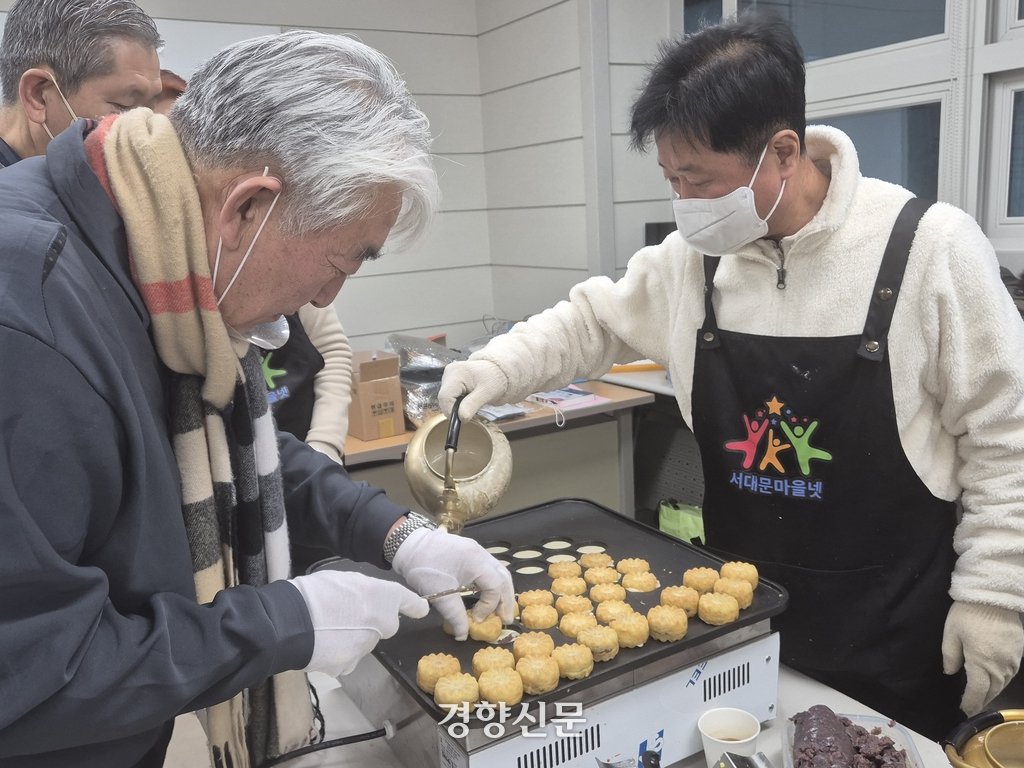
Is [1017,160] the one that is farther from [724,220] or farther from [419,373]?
[419,373]

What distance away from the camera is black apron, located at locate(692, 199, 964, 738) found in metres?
1.33

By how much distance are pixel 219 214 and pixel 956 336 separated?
43.2 inches

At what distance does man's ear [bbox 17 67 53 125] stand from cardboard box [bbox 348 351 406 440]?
3.83ft

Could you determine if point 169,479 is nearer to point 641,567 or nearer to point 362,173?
point 362,173

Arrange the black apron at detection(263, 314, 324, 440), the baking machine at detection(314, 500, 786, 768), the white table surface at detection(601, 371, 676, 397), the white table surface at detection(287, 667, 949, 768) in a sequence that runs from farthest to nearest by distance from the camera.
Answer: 1. the white table surface at detection(601, 371, 676, 397)
2. the black apron at detection(263, 314, 324, 440)
3. the white table surface at detection(287, 667, 949, 768)
4. the baking machine at detection(314, 500, 786, 768)

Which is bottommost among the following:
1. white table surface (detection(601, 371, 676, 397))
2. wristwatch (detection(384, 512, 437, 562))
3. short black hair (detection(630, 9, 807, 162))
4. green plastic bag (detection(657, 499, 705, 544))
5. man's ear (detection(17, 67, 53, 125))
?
green plastic bag (detection(657, 499, 705, 544))

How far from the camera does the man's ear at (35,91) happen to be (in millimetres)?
1522

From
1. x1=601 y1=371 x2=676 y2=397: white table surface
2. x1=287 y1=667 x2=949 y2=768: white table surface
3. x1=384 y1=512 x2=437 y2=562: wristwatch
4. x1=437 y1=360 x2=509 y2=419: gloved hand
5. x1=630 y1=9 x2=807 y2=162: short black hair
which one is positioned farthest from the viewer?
x1=601 y1=371 x2=676 y2=397: white table surface

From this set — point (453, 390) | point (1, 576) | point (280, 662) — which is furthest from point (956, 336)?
point (1, 576)

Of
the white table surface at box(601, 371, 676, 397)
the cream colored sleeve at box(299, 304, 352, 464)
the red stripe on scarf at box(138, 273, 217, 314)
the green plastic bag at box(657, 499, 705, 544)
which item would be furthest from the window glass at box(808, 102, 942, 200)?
the red stripe on scarf at box(138, 273, 217, 314)

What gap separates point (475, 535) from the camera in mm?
1484

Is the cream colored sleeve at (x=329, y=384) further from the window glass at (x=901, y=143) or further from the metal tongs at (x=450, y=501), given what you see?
the window glass at (x=901, y=143)

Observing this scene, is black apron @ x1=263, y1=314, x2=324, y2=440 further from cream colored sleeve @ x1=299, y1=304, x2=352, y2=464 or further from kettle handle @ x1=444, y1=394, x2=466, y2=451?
kettle handle @ x1=444, y1=394, x2=466, y2=451

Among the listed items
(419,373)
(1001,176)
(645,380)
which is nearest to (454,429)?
(419,373)
